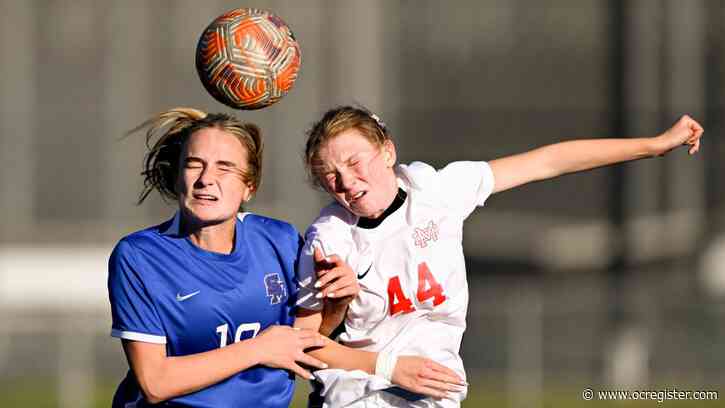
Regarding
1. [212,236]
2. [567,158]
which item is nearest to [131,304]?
[212,236]

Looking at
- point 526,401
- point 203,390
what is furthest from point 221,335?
point 526,401

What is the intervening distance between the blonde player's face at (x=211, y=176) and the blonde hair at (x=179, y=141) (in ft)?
0.13

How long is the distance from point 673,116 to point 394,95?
4.05 metres

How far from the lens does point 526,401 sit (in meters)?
13.6

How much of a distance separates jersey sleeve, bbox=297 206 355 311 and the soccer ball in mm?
544

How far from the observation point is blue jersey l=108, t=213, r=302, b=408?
4.95 metres

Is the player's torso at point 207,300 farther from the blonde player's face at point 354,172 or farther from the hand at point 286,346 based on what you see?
the blonde player's face at point 354,172

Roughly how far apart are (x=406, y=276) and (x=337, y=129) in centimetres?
59

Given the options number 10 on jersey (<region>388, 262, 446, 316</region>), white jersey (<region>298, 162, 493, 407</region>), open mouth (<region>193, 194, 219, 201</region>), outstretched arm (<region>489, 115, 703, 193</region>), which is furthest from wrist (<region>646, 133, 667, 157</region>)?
open mouth (<region>193, 194, 219, 201</region>)

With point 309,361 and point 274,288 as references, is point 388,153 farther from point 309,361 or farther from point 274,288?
point 309,361

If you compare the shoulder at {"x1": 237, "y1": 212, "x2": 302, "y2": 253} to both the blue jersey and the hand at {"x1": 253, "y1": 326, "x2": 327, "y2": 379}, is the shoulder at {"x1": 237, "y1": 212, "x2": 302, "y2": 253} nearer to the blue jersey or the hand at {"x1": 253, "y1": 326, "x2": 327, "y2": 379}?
the blue jersey

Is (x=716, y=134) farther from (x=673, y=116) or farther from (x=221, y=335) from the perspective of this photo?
(x=221, y=335)

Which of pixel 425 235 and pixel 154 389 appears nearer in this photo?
pixel 154 389

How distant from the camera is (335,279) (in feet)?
16.2
